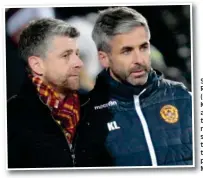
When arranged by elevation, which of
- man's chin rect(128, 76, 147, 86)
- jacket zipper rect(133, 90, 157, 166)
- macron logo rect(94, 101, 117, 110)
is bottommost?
jacket zipper rect(133, 90, 157, 166)

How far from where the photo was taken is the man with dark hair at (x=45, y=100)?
6.00 feet

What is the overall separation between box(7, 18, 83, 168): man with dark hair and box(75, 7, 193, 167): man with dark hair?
0.33ft

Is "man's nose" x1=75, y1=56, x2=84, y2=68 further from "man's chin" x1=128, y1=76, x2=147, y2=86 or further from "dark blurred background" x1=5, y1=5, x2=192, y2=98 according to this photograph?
"man's chin" x1=128, y1=76, x2=147, y2=86

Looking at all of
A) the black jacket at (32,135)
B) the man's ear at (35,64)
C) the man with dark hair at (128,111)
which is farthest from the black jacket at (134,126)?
the man's ear at (35,64)

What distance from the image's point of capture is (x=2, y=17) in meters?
1.86

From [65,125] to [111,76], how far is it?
1.11ft

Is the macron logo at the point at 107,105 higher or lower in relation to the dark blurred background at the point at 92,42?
lower

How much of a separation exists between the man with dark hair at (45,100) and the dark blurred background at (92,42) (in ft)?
0.12

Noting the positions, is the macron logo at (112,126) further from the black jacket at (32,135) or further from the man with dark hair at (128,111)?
the black jacket at (32,135)

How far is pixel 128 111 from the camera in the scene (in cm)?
185

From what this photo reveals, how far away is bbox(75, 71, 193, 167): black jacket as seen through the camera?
184 cm

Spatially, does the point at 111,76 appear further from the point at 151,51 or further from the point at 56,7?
the point at 56,7

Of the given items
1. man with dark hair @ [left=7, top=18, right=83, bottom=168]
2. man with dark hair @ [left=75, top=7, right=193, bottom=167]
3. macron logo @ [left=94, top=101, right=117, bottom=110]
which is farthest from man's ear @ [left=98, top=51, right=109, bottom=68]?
macron logo @ [left=94, top=101, right=117, bottom=110]

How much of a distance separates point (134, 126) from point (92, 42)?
1.54ft
